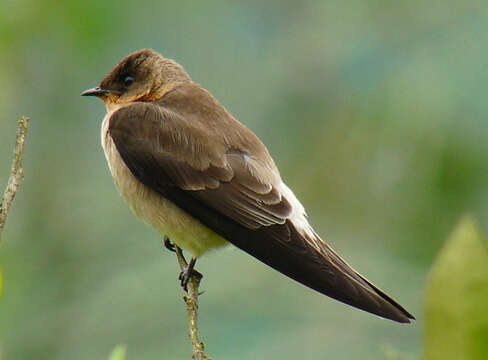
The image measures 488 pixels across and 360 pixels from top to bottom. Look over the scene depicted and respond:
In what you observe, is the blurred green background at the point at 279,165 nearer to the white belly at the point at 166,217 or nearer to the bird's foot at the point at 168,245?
the bird's foot at the point at 168,245

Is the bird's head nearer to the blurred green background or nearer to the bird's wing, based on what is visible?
the bird's wing

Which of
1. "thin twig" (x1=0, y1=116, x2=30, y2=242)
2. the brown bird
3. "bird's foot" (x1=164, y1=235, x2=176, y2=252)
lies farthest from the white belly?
"thin twig" (x1=0, y1=116, x2=30, y2=242)

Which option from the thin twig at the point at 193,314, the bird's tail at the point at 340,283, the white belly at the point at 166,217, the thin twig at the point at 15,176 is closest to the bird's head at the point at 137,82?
the white belly at the point at 166,217

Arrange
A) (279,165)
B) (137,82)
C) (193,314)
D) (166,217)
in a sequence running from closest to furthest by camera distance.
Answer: (193,314), (166,217), (137,82), (279,165)

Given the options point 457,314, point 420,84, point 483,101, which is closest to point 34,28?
point 420,84

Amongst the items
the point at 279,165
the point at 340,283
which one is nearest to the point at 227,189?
the point at 340,283

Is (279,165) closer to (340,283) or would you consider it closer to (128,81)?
(128,81)

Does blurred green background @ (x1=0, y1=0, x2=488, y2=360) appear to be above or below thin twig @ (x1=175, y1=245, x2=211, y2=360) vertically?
above
